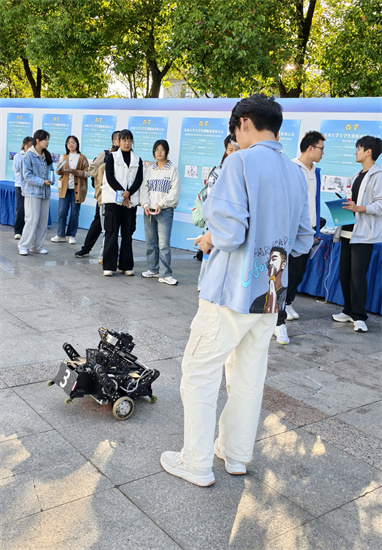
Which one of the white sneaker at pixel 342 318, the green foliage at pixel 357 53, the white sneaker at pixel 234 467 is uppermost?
the green foliage at pixel 357 53

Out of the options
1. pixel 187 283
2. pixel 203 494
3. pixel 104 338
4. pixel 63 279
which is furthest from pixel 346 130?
pixel 203 494

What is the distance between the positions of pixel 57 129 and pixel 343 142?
6903mm

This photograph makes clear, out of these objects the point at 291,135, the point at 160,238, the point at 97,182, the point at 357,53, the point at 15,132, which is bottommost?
the point at 160,238

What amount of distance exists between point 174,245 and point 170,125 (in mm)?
2200

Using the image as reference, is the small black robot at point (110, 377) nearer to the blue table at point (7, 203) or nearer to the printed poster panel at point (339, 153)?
the printed poster panel at point (339, 153)

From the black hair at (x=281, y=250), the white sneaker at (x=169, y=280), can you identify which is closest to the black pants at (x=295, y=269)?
the white sneaker at (x=169, y=280)

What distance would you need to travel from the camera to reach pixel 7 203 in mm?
11953

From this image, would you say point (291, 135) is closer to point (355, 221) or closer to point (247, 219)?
point (355, 221)

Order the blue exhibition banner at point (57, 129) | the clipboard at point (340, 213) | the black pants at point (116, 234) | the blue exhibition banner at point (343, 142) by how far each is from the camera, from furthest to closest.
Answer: the blue exhibition banner at point (57, 129) < the blue exhibition banner at point (343, 142) < the black pants at point (116, 234) < the clipboard at point (340, 213)

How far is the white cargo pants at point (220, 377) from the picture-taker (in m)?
2.71

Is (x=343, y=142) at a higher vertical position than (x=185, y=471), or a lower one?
higher

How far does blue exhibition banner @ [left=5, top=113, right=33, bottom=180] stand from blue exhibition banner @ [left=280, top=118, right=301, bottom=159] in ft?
22.7

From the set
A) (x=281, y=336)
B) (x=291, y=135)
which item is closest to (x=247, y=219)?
(x=281, y=336)

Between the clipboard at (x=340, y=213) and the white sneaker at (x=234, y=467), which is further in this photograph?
the clipboard at (x=340, y=213)
